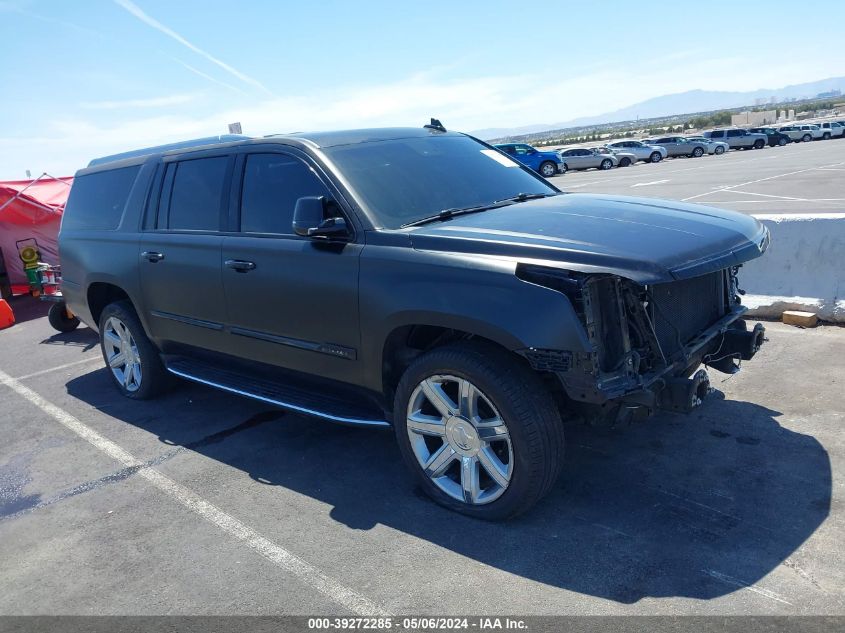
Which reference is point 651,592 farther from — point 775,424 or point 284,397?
point 284,397

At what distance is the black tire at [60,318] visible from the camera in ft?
30.7

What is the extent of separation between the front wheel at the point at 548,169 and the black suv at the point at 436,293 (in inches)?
1251

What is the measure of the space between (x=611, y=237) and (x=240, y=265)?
238cm

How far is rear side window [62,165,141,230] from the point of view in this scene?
587 cm

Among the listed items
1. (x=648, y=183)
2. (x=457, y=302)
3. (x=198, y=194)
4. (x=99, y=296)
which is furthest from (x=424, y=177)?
(x=648, y=183)

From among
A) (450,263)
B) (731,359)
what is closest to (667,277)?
(450,263)

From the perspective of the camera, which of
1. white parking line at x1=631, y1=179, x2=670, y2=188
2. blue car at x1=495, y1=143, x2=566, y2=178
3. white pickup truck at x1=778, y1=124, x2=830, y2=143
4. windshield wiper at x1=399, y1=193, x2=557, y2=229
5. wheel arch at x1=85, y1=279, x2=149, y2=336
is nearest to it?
windshield wiper at x1=399, y1=193, x2=557, y2=229

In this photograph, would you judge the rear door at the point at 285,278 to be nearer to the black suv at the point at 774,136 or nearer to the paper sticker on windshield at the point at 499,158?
the paper sticker on windshield at the point at 499,158

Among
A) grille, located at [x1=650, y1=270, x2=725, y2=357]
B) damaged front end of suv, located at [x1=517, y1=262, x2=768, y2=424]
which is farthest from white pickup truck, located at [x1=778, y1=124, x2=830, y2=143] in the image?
damaged front end of suv, located at [x1=517, y1=262, x2=768, y2=424]

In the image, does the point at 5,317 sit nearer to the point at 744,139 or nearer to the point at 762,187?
the point at 762,187

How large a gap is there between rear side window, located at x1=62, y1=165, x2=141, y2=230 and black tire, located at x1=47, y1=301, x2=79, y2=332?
3.18 metres

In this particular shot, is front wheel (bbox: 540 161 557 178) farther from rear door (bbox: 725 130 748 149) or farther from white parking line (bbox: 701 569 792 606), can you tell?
white parking line (bbox: 701 569 792 606)

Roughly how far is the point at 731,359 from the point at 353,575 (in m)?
2.43

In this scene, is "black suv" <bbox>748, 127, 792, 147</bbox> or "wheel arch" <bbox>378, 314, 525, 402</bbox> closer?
"wheel arch" <bbox>378, 314, 525, 402</bbox>
